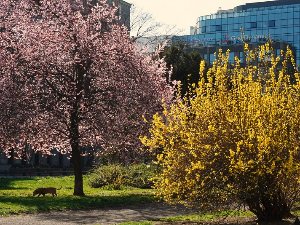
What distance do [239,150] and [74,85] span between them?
11731 mm

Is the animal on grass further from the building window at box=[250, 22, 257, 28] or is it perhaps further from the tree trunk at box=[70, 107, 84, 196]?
the building window at box=[250, 22, 257, 28]

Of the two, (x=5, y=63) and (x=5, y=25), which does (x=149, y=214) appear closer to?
(x=5, y=63)

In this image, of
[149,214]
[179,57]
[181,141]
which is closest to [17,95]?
[149,214]

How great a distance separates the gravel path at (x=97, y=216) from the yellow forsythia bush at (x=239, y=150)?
2536mm

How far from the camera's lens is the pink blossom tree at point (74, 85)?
71.9ft

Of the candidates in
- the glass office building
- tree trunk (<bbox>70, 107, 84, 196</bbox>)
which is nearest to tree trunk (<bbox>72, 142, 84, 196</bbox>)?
tree trunk (<bbox>70, 107, 84, 196</bbox>)

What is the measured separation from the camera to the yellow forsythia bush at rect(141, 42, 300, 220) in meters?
12.7

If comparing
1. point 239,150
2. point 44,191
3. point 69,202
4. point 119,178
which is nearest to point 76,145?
point 44,191

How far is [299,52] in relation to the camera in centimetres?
11300

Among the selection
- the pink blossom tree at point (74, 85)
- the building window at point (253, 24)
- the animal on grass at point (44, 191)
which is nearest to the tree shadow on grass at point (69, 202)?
the animal on grass at point (44, 191)

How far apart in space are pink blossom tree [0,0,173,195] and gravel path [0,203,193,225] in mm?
4130

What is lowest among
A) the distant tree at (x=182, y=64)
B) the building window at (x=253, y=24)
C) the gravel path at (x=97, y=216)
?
the gravel path at (x=97, y=216)

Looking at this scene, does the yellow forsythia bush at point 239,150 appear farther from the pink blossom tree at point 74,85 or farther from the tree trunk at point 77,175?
the tree trunk at point 77,175

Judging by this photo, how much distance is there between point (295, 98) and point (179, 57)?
29722 millimetres
